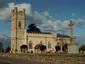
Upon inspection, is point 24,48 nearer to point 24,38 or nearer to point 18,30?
point 24,38

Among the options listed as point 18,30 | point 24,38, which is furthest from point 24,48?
point 18,30

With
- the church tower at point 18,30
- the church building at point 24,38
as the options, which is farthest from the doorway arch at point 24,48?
the church tower at point 18,30

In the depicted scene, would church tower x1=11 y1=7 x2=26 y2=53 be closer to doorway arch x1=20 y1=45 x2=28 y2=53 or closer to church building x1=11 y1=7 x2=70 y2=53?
church building x1=11 y1=7 x2=70 y2=53

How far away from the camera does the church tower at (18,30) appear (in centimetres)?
10506

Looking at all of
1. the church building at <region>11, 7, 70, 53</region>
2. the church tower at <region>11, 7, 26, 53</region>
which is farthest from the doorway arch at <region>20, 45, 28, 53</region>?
the church tower at <region>11, 7, 26, 53</region>

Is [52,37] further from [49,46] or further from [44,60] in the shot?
[44,60]

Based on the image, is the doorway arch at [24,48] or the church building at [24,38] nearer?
the doorway arch at [24,48]

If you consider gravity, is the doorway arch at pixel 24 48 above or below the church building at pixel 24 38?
below

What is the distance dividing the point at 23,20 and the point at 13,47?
1081 cm

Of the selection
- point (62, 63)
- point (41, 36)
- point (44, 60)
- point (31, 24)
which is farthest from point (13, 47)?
point (62, 63)

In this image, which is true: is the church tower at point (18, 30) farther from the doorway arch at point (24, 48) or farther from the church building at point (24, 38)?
the doorway arch at point (24, 48)

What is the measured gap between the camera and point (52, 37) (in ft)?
368

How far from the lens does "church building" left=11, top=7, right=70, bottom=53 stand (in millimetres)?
104912

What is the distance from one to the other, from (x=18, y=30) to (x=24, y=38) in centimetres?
378
